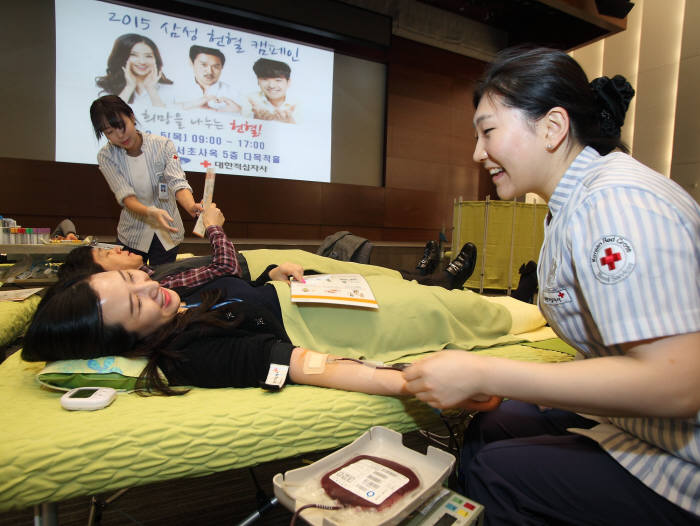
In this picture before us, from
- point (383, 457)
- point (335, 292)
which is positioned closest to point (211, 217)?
point (335, 292)

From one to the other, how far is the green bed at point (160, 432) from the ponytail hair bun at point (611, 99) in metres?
0.68

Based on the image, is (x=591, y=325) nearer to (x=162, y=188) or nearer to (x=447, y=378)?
(x=447, y=378)

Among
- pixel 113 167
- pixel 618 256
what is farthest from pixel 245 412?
pixel 113 167

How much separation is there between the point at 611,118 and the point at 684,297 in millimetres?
388

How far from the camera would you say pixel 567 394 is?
57cm

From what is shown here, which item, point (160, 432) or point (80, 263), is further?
point (80, 263)

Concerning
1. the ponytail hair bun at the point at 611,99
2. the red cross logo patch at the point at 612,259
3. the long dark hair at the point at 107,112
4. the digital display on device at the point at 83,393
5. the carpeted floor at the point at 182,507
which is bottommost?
the carpeted floor at the point at 182,507

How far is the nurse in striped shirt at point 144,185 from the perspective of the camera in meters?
2.04

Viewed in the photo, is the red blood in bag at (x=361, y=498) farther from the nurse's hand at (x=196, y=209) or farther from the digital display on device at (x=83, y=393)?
the nurse's hand at (x=196, y=209)

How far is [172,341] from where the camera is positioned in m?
1.01

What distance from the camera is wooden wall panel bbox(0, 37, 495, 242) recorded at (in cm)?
357

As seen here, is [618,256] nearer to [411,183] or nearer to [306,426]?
[306,426]

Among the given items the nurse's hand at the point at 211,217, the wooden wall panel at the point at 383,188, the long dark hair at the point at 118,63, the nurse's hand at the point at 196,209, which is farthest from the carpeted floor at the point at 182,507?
the long dark hair at the point at 118,63

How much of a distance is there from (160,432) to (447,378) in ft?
1.73
